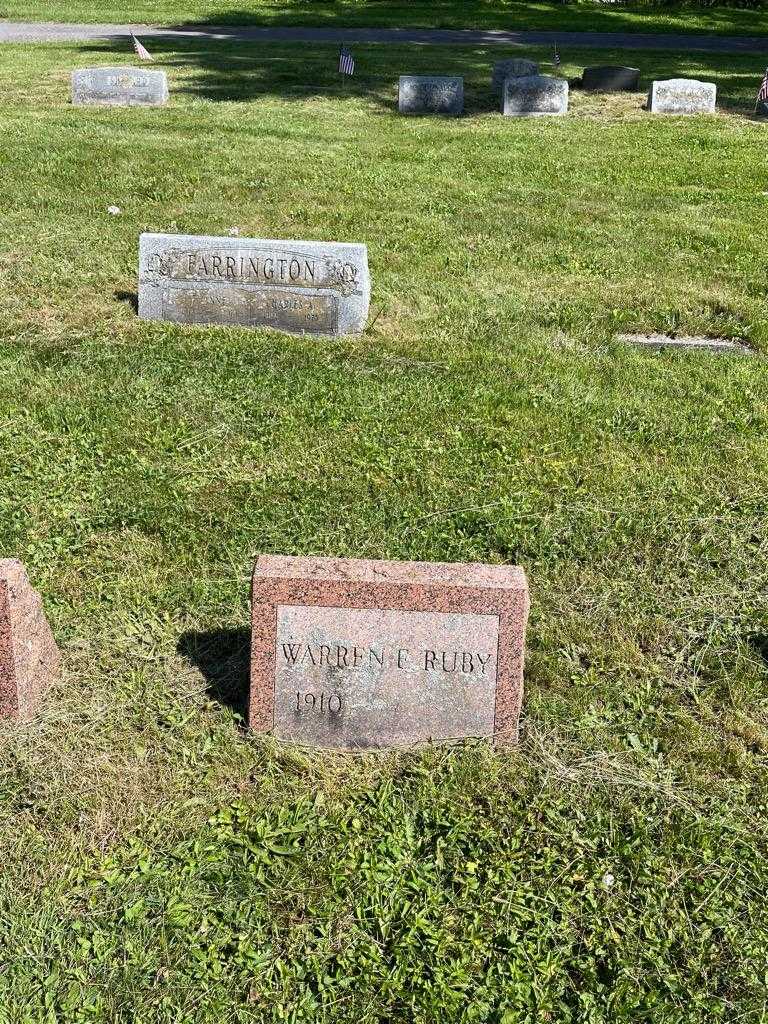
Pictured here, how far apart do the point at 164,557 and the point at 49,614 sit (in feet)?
2.15

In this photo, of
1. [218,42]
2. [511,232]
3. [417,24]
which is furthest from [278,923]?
[417,24]

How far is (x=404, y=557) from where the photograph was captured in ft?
16.6

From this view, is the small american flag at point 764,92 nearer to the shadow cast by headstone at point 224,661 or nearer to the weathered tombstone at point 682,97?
the weathered tombstone at point 682,97

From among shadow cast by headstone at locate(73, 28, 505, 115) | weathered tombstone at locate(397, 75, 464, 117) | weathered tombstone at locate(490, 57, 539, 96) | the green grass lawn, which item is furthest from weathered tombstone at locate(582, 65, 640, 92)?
the green grass lawn

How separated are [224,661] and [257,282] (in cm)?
417

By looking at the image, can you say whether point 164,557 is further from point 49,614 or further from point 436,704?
point 436,704

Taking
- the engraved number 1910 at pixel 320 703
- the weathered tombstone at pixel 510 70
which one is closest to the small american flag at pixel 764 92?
the weathered tombstone at pixel 510 70

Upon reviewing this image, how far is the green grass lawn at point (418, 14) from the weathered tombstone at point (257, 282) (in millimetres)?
21794

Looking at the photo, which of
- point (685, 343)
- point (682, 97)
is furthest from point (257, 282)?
point (682, 97)

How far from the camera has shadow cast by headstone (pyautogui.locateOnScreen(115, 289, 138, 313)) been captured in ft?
27.3

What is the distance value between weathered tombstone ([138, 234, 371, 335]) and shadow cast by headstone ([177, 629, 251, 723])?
385cm

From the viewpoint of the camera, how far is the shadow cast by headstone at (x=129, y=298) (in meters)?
8.32

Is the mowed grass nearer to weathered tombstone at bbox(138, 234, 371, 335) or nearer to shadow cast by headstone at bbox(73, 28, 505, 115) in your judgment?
weathered tombstone at bbox(138, 234, 371, 335)

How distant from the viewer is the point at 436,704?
387 cm
